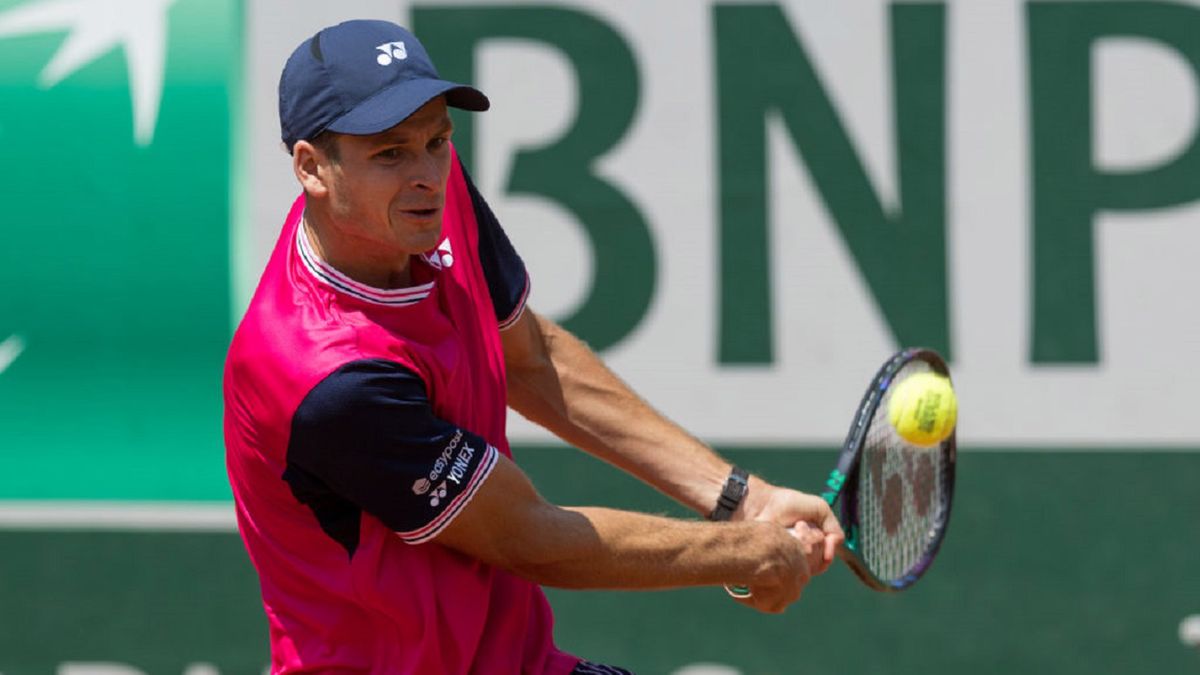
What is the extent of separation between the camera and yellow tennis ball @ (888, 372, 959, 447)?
3805mm

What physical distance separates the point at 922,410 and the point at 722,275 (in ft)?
5.15

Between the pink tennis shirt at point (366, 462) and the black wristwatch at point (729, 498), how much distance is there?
0.49 m

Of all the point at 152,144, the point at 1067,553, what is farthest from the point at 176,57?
the point at 1067,553

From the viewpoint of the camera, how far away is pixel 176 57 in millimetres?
5398

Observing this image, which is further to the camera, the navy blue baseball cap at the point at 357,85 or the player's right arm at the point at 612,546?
the player's right arm at the point at 612,546

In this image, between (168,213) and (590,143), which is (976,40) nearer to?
(590,143)

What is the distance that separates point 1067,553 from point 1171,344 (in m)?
0.67

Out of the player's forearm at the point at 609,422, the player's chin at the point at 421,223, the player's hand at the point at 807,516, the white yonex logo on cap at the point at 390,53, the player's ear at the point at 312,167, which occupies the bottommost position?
the player's hand at the point at 807,516

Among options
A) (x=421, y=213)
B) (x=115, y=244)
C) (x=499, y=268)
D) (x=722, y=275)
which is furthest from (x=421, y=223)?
(x=115, y=244)

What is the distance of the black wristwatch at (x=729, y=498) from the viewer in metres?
3.37

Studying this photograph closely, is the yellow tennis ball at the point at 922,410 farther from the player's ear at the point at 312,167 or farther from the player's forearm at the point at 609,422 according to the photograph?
the player's ear at the point at 312,167

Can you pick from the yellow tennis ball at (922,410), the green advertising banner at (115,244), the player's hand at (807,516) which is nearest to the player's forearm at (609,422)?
the player's hand at (807,516)

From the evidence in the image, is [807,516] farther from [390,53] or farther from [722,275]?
[722,275]

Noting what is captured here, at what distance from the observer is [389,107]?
2.70 metres
